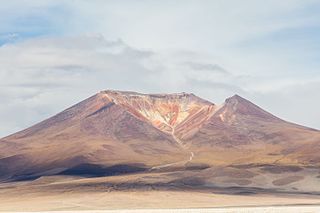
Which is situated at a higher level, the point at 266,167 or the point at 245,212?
the point at 266,167

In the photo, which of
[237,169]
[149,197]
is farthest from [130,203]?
[237,169]

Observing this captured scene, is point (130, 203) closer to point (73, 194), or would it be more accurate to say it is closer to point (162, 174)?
point (73, 194)

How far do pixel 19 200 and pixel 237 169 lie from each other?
65.2m

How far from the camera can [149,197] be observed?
138 metres

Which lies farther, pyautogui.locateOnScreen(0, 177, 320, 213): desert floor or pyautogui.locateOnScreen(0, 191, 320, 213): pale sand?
pyautogui.locateOnScreen(0, 191, 320, 213): pale sand

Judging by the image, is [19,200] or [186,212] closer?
[186,212]

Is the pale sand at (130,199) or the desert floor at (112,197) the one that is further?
the pale sand at (130,199)

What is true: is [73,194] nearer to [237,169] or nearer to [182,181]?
[182,181]

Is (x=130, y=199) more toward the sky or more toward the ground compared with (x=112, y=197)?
more toward the ground

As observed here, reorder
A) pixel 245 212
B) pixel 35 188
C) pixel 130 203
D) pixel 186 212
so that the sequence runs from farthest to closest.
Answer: pixel 35 188
pixel 130 203
pixel 186 212
pixel 245 212

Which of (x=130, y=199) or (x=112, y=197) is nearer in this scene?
A: (x=130, y=199)

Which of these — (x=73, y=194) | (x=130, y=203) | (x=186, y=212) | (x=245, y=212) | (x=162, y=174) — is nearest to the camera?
(x=245, y=212)

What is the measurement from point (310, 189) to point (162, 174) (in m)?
42.6

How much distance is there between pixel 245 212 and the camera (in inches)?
2800
